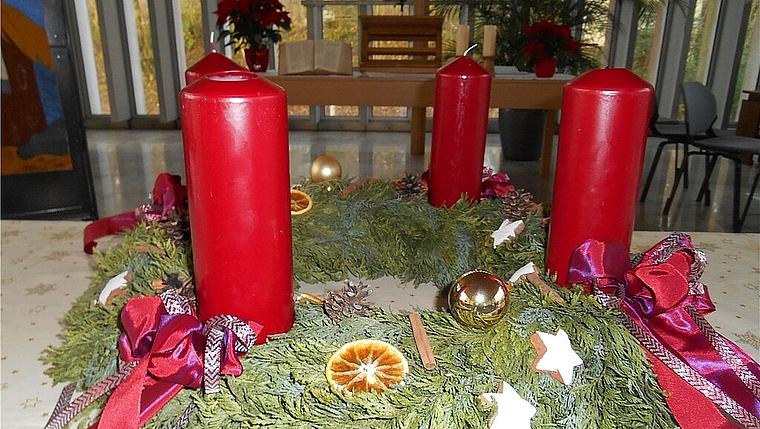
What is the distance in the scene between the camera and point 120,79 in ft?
16.1

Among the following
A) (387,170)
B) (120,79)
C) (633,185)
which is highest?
(633,185)

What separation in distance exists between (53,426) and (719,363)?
1.57ft

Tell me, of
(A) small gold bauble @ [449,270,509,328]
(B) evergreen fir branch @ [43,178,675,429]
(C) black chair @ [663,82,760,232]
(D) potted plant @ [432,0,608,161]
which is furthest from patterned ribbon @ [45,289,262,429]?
(D) potted plant @ [432,0,608,161]

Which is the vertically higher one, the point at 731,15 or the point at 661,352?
the point at 731,15

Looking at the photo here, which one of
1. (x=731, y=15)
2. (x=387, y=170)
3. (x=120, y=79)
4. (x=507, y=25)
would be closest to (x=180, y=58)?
(x=120, y=79)

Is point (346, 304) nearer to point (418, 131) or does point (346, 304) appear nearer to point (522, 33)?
point (522, 33)

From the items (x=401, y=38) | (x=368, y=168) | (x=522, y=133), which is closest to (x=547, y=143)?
(x=522, y=133)

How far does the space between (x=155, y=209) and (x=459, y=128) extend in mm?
371

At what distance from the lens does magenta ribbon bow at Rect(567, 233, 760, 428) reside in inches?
14.9

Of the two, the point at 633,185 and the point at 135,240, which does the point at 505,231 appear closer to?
the point at 633,185

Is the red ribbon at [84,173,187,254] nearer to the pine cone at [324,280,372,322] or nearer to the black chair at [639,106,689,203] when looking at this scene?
the pine cone at [324,280,372,322]

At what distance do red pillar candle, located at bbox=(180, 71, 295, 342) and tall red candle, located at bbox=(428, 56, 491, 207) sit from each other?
0.32m

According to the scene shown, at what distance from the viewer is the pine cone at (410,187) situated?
0.74m

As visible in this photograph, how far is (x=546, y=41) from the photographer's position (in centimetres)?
283
